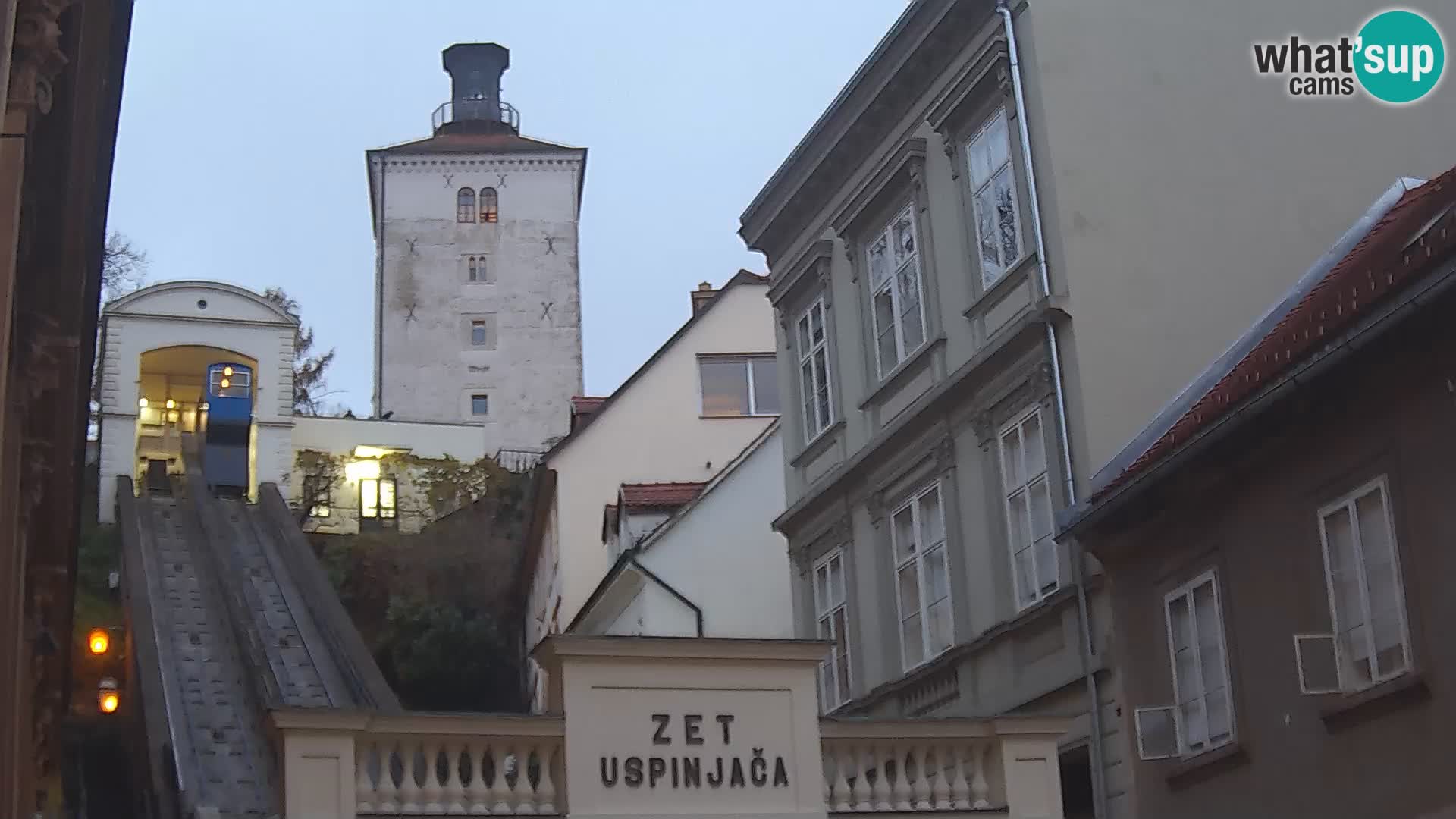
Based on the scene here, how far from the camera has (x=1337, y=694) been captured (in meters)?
14.6

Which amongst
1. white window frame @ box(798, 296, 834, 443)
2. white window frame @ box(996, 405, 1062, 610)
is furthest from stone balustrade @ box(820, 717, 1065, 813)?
white window frame @ box(798, 296, 834, 443)

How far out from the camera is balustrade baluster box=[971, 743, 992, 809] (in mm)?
14594

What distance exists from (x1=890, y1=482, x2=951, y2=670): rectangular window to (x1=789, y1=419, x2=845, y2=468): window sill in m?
1.97

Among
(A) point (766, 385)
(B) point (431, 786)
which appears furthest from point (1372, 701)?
(A) point (766, 385)

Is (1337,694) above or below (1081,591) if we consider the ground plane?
below

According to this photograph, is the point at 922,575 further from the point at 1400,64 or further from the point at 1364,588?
the point at 1364,588

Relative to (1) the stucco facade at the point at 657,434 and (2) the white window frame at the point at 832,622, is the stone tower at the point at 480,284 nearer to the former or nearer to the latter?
(1) the stucco facade at the point at 657,434

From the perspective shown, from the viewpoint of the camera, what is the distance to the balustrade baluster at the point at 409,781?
511 inches

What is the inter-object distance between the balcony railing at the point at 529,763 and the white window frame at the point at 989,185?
6581 mm

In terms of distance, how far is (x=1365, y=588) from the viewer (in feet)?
47.5

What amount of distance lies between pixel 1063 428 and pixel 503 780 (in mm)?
7511

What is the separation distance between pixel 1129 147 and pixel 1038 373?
2.46m

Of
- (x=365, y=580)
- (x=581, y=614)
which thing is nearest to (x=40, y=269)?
(x=581, y=614)

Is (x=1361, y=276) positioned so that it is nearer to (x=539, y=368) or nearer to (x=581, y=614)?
(x=581, y=614)
